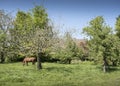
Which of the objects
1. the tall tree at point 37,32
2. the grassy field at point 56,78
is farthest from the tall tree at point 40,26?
the grassy field at point 56,78

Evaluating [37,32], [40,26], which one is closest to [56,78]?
[37,32]

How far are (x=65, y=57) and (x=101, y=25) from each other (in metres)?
14.9

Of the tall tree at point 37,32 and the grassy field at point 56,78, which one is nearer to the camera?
the grassy field at point 56,78

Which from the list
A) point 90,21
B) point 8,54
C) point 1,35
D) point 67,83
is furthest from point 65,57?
point 67,83

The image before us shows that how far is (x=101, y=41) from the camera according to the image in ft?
127

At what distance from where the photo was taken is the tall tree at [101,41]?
38.4 metres

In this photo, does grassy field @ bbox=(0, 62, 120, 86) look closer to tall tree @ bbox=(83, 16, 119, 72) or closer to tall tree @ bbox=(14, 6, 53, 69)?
tall tree @ bbox=(83, 16, 119, 72)

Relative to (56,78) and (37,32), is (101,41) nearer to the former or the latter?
(37,32)

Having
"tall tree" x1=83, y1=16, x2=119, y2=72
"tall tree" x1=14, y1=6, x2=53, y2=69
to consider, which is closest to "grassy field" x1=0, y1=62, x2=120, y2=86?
"tall tree" x1=83, y1=16, x2=119, y2=72

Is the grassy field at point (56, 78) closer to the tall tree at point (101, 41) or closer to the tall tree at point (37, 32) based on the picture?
the tall tree at point (101, 41)

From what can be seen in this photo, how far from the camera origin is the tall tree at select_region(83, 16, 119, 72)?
38406 mm

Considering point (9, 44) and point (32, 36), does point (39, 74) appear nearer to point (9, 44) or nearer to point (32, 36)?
point (32, 36)

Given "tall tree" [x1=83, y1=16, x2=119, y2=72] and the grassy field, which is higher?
"tall tree" [x1=83, y1=16, x2=119, y2=72]

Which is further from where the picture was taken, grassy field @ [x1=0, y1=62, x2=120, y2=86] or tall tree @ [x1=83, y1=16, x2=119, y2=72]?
tall tree @ [x1=83, y1=16, x2=119, y2=72]
